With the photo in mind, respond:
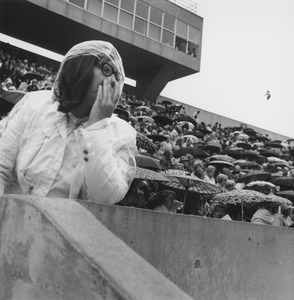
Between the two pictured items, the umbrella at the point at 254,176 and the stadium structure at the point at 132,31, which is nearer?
the umbrella at the point at 254,176

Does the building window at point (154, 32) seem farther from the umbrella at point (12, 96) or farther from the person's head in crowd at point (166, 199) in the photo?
the person's head in crowd at point (166, 199)

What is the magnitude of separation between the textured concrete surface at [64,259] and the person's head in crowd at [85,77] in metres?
0.50

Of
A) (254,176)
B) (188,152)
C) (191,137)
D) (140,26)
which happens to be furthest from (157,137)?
(140,26)

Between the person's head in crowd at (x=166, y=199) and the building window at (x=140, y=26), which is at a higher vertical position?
the building window at (x=140, y=26)

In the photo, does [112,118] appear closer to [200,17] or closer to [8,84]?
[8,84]

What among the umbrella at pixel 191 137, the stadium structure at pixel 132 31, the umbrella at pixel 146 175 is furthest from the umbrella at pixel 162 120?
the umbrella at pixel 146 175

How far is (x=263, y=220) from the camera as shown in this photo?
22.8 ft

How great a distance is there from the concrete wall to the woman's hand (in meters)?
0.60

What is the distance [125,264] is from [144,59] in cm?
3053

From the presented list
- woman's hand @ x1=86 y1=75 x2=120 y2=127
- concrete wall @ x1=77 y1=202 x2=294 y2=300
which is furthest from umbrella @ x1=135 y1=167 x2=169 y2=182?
woman's hand @ x1=86 y1=75 x2=120 y2=127

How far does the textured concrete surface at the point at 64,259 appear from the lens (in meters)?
1.73

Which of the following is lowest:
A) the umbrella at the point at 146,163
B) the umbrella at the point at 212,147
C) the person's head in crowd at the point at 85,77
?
the person's head in crowd at the point at 85,77

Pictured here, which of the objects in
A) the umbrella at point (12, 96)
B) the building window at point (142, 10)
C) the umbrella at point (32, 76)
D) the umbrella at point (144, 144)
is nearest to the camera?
the umbrella at point (144, 144)

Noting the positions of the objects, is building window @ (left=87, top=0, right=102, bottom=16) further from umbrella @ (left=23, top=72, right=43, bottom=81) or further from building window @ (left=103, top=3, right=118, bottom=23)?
umbrella @ (left=23, top=72, right=43, bottom=81)
